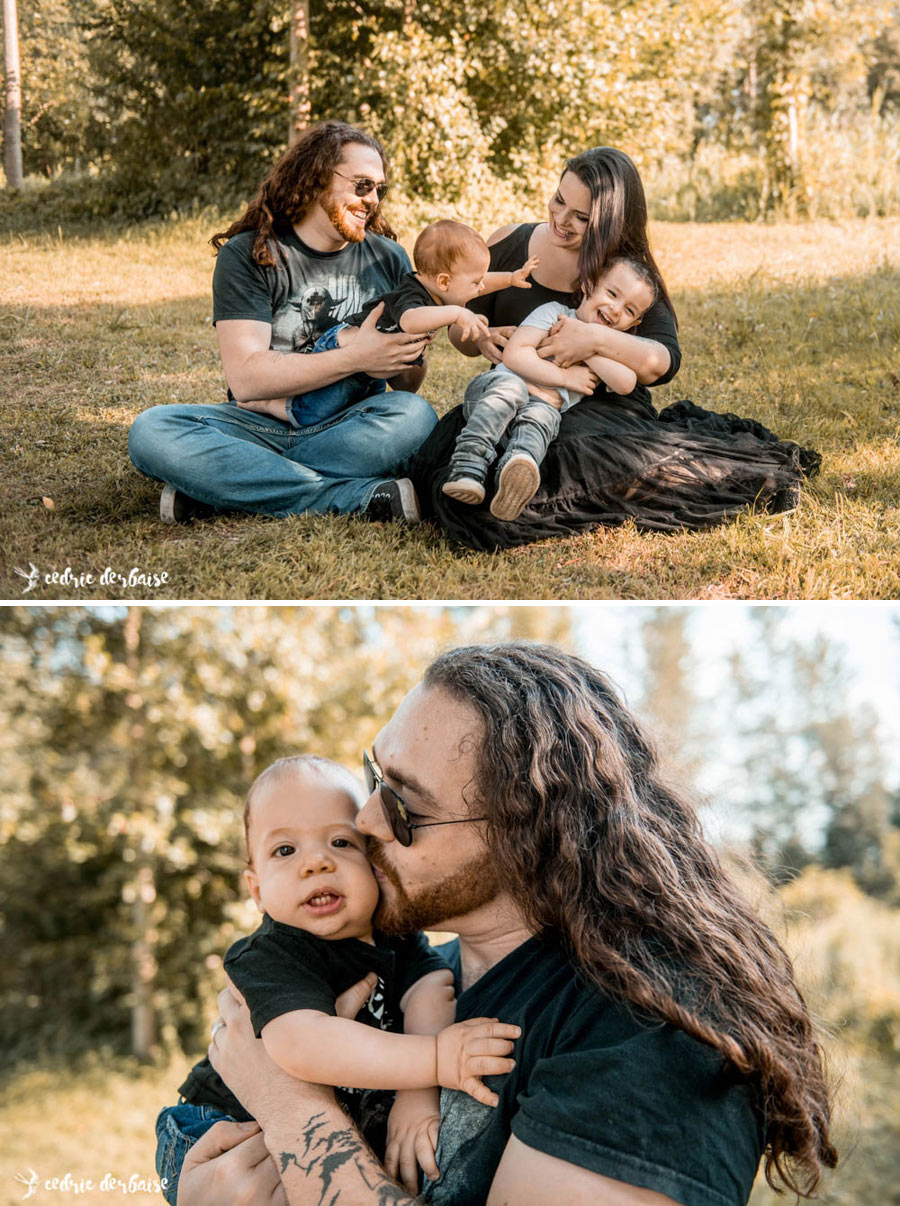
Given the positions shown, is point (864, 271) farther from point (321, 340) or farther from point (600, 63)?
point (321, 340)

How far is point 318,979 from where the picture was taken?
2.27 metres

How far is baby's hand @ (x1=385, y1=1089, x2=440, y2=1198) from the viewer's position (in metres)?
2.00

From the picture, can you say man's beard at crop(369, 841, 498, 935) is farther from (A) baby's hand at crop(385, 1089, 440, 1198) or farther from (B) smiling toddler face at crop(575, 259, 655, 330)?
(B) smiling toddler face at crop(575, 259, 655, 330)

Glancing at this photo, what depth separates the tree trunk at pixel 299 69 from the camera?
11344 mm

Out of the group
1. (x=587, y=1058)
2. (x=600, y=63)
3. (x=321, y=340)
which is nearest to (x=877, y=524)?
(x=321, y=340)

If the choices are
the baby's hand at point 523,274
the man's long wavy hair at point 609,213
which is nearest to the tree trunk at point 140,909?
the baby's hand at point 523,274

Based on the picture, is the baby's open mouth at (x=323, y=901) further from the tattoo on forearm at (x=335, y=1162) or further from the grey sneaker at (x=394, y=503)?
the grey sneaker at (x=394, y=503)

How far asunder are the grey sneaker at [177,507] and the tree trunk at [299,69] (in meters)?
8.10

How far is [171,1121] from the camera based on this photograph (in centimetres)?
257

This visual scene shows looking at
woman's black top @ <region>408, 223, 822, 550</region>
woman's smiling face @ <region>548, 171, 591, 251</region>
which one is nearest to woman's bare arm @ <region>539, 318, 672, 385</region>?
woman's black top @ <region>408, 223, 822, 550</region>

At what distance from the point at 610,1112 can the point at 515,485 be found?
2570 millimetres

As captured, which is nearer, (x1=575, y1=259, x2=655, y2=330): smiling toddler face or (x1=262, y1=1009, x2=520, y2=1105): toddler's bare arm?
(x1=262, y1=1009, x2=520, y2=1105): toddler's bare arm

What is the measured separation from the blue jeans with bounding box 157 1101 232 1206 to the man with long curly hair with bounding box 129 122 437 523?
2.39 m

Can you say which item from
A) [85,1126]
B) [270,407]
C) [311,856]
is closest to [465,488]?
[270,407]
